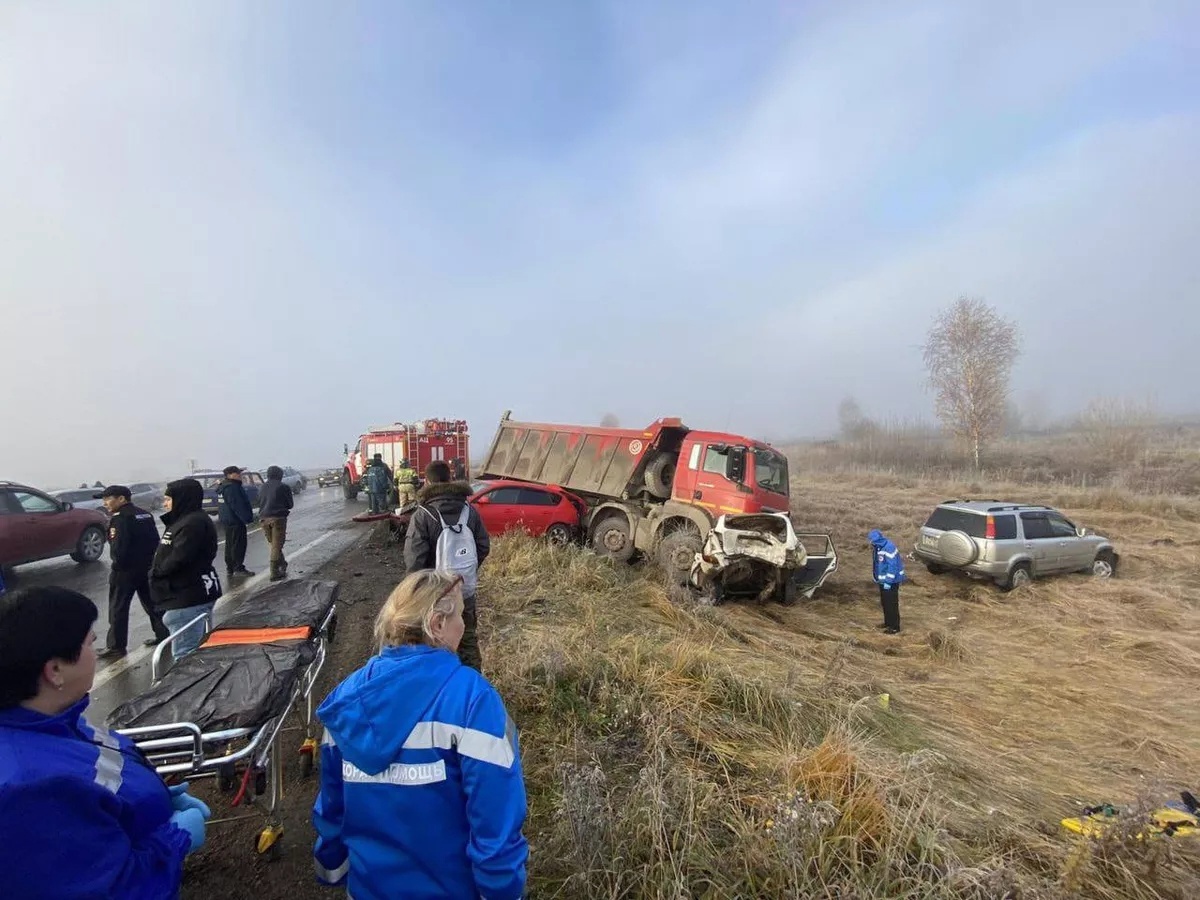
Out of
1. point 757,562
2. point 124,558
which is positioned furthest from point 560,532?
point 124,558

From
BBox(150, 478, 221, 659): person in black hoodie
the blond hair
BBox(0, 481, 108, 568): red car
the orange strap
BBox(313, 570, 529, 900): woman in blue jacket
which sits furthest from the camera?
BBox(0, 481, 108, 568): red car

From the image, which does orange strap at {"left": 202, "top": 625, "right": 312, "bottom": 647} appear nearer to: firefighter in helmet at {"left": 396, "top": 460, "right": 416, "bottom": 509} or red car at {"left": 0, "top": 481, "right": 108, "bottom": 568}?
red car at {"left": 0, "top": 481, "right": 108, "bottom": 568}

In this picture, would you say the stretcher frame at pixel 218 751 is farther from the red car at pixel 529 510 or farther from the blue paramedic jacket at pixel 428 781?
the red car at pixel 529 510

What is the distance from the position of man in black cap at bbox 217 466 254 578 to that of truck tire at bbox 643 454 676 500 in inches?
274

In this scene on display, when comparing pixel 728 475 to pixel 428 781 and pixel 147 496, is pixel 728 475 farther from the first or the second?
pixel 147 496

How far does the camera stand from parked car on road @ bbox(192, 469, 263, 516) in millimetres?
15620

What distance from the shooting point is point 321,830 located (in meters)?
1.82

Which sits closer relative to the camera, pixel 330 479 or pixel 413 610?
pixel 413 610

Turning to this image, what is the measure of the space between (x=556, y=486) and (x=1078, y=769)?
9.51 m

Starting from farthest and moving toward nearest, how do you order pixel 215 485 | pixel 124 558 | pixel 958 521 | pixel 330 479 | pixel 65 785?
1. pixel 330 479
2. pixel 215 485
3. pixel 958 521
4. pixel 124 558
5. pixel 65 785

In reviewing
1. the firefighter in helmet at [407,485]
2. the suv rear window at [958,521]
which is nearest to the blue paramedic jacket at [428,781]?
the suv rear window at [958,521]

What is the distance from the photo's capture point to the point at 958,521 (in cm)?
1162

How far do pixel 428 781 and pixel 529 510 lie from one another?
32.7 ft

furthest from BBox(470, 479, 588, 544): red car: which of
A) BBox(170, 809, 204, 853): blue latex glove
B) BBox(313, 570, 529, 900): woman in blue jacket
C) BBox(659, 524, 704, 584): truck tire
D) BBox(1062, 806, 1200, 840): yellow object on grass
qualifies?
BBox(313, 570, 529, 900): woman in blue jacket
